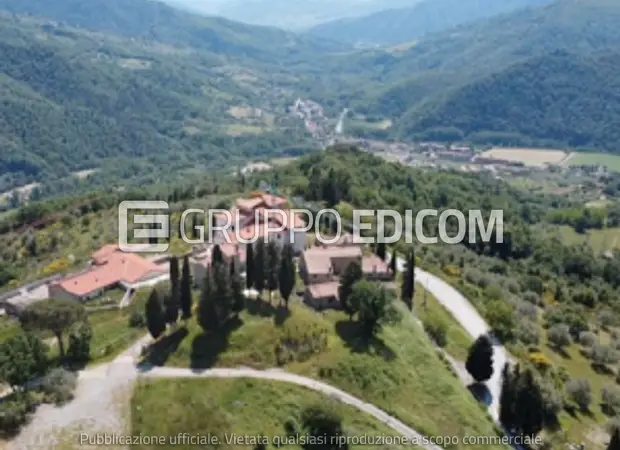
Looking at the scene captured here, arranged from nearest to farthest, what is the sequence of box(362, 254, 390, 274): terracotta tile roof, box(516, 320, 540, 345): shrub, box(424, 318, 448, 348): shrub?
1. box(424, 318, 448, 348): shrub
2. box(362, 254, 390, 274): terracotta tile roof
3. box(516, 320, 540, 345): shrub

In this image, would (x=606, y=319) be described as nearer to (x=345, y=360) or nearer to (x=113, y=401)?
(x=345, y=360)

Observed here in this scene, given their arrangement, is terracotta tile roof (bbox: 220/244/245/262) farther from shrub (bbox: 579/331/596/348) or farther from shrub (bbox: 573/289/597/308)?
shrub (bbox: 573/289/597/308)

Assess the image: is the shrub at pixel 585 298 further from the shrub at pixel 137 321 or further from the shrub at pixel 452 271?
the shrub at pixel 137 321

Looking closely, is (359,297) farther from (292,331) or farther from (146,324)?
(146,324)

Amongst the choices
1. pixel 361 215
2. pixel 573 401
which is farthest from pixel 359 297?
pixel 361 215

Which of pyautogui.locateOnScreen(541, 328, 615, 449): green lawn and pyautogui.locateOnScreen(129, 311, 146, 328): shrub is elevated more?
pyautogui.locateOnScreen(129, 311, 146, 328): shrub

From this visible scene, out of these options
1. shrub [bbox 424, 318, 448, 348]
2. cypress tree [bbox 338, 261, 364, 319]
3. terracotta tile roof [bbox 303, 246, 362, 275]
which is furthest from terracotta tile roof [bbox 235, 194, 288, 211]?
shrub [bbox 424, 318, 448, 348]

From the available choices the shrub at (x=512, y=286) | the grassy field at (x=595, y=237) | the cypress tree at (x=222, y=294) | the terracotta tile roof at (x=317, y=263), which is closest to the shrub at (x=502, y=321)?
the terracotta tile roof at (x=317, y=263)
